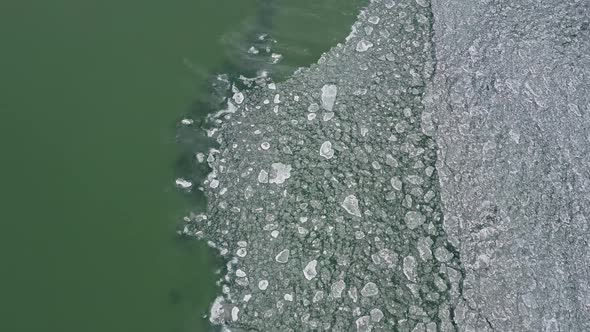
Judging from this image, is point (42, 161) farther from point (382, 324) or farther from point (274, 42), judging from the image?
point (382, 324)

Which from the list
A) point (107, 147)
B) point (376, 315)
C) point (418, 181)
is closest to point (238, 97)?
point (107, 147)

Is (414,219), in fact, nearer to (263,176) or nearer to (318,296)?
(318,296)

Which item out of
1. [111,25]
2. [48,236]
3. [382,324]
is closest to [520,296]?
[382,324]

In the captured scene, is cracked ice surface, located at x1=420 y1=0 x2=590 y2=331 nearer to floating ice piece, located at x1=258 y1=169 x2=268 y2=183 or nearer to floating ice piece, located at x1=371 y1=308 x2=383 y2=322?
floating ice piece, located at x1=371 y1=308 x2=383 y2=322

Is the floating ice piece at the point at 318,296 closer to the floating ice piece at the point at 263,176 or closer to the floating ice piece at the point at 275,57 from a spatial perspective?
the floating ice piece at the point at 263,176

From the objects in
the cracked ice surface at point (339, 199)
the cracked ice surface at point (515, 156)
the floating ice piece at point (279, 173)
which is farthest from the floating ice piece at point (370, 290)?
the floating ice piece at point (279, 173)
